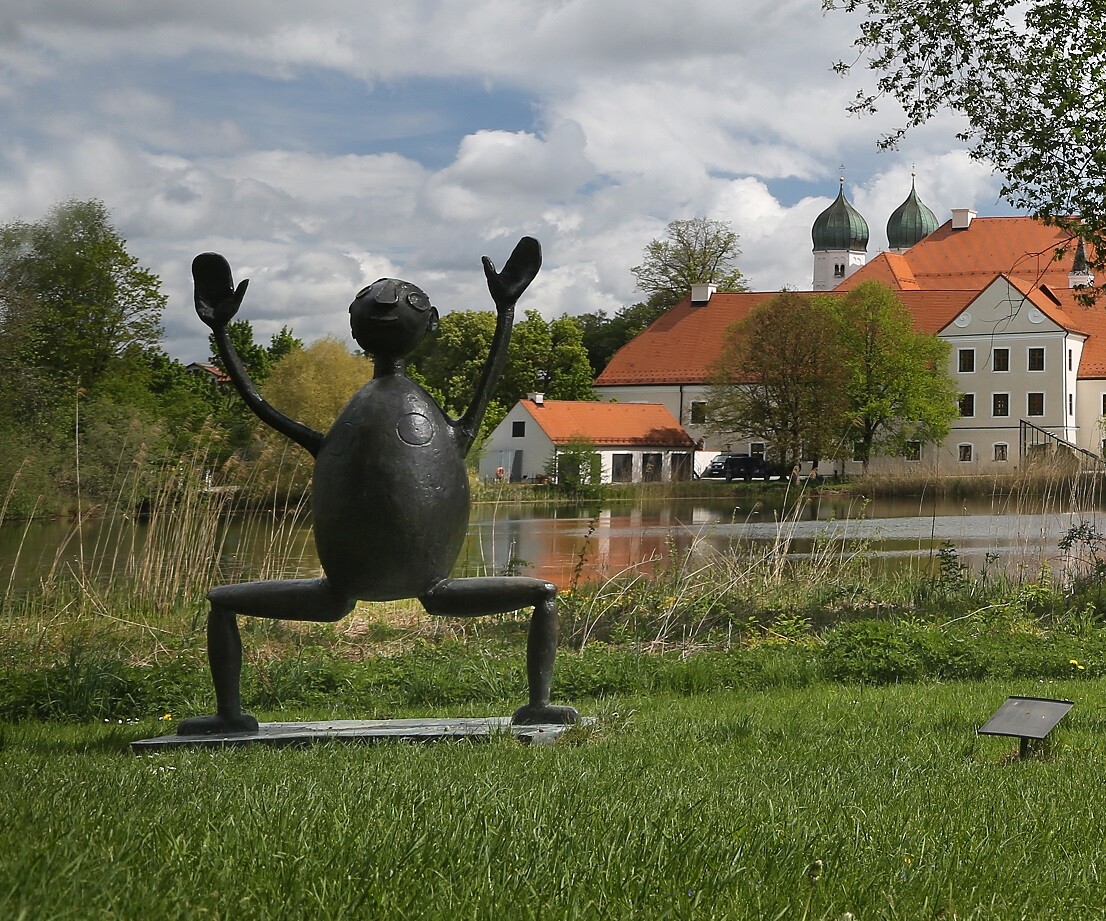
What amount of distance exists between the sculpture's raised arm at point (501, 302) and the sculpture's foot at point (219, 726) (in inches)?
67.5

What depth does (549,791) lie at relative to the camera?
14.7 feet

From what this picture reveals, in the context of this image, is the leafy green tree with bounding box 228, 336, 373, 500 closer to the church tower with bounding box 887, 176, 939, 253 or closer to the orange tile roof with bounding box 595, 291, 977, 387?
the orange tile roof with bounding box 595, 291, 977, 387

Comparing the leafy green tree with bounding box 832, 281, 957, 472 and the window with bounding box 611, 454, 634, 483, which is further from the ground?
the leafy green tree with bounding box 832, 281, 957, 472

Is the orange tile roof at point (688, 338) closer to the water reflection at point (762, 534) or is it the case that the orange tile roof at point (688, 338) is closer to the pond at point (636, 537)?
the pond at point (636, 537)

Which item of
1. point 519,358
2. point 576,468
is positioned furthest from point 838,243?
point 576,468

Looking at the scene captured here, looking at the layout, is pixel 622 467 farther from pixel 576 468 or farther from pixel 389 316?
pixel 389 316

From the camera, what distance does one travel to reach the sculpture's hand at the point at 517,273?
692cm

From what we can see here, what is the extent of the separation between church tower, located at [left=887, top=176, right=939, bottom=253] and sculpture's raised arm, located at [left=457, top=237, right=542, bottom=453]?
9774 centimetres

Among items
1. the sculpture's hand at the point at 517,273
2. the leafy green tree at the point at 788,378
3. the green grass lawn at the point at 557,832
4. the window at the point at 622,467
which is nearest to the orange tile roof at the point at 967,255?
the leafy green tree at the point at 788,378

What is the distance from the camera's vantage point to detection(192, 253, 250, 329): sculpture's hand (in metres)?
6.93

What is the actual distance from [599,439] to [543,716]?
64.2 metres

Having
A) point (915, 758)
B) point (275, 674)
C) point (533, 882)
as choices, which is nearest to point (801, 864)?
point (533, 882)

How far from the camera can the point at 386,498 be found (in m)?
6.32

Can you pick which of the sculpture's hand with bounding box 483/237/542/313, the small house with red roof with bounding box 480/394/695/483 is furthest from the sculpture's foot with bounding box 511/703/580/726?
the small house with red roof with bounding box 480/394/695/483
